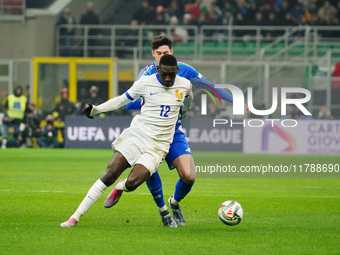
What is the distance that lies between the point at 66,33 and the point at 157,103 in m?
20.8

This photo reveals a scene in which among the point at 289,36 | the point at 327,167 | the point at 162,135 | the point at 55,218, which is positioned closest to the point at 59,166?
the point at 327,167

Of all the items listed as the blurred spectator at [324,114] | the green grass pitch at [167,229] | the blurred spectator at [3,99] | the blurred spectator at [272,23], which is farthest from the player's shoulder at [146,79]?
the blurred spectator at [272,23]

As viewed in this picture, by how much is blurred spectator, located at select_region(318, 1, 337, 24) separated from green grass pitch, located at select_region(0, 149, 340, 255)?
14.1 m

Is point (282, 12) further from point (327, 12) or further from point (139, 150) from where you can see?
point (139, 150)

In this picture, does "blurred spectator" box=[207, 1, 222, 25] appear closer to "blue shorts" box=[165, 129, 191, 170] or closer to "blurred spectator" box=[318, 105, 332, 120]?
"blurred spectator" box=[318, 105, 332, 120]

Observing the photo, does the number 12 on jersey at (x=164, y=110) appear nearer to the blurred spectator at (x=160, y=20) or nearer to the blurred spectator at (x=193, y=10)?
the blurred spectator at (x=160, y=20)

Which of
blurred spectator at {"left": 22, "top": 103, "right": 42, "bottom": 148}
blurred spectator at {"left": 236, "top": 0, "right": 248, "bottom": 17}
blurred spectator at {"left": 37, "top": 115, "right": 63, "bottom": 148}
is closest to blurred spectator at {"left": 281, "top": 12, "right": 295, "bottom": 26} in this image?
blurred spectator at {"left": 236, "top": 0, "right": 248, "bottom": 17}

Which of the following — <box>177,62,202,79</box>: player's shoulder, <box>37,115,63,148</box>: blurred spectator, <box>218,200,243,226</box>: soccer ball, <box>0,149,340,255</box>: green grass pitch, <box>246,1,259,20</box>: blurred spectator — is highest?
<box>246,1,259,20</box>: blurred spectator

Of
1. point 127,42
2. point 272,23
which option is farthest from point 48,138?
point 272,23

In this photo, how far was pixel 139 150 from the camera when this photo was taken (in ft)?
25.5

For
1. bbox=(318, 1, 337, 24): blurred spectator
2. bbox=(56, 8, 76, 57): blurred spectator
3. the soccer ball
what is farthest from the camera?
bbox=(318, 1, 337, 24): blurred spectator

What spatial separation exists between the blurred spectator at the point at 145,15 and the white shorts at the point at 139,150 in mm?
21136

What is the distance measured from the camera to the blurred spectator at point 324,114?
2153 centimetres

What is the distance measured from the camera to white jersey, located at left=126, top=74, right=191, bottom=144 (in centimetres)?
780
